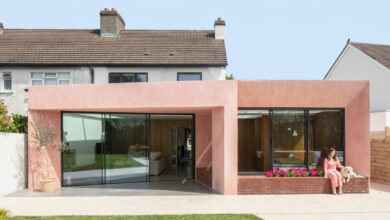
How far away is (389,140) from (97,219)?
10635mm

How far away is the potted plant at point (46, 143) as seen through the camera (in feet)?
34.0

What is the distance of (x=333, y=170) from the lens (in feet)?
32.1

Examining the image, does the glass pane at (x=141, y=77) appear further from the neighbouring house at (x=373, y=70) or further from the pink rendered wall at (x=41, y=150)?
the neighbouring house at (x=373, y=70)

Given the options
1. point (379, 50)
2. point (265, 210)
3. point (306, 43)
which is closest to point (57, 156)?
point (265, 210)

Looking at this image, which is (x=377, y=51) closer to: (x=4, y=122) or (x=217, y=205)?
(x=217, y=205)

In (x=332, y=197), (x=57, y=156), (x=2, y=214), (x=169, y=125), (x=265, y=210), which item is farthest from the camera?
(x=169, y=125)

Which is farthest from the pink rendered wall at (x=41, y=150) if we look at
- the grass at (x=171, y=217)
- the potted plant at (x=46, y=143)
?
the grass at (x=171, y=217)

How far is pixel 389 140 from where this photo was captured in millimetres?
11305

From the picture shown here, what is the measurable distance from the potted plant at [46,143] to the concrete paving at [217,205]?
0.81 metres

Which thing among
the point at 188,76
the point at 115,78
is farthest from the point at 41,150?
the point at 188,76

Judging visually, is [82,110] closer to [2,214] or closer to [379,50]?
[2,214]

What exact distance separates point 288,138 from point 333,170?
5.66 feet

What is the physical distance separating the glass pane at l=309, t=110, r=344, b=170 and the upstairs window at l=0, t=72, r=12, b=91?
14.4m

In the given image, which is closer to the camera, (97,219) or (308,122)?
(97,219)
